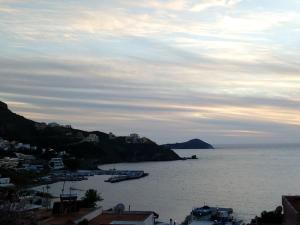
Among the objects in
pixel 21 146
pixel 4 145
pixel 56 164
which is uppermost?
pixel 4 145

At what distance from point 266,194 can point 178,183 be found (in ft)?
82.1

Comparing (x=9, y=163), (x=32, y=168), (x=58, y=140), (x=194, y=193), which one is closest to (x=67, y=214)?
(x=194, y=193)

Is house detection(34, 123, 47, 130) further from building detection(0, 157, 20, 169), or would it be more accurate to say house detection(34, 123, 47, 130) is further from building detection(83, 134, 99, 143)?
building detection(0, 157, 20, 169)

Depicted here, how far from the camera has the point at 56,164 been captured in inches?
5276

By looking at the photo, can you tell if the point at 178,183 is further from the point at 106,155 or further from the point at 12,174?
the point at 106,155

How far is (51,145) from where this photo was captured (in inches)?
6811

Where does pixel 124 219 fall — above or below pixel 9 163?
below

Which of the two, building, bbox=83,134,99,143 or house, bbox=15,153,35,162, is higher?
building, bbox=83,134,99,143

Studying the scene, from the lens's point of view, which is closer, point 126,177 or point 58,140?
point 126,177

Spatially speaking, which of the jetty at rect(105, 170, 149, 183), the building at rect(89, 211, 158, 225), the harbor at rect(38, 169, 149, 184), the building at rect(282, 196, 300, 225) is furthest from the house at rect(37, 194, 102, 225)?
the jetty at rect(105, 170, 149, 183)

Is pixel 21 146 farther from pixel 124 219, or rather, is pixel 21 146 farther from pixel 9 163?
pixel 124 219

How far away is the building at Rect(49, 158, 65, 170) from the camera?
13224cm

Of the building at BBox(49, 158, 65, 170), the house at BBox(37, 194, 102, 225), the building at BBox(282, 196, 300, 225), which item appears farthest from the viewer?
the building at BBox(49, 158, 65, 170)

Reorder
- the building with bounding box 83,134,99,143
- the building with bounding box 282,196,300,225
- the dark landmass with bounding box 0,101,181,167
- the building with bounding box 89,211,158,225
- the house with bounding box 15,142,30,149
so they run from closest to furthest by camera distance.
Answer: the building with bounding box 282,196,300,225
the building with bounding box 89,211,158,225
the house with bounding box 15,142,30,149
the dark landmass with bounding box 0,101,181,167
the building with bounding box 83,134,99,143
